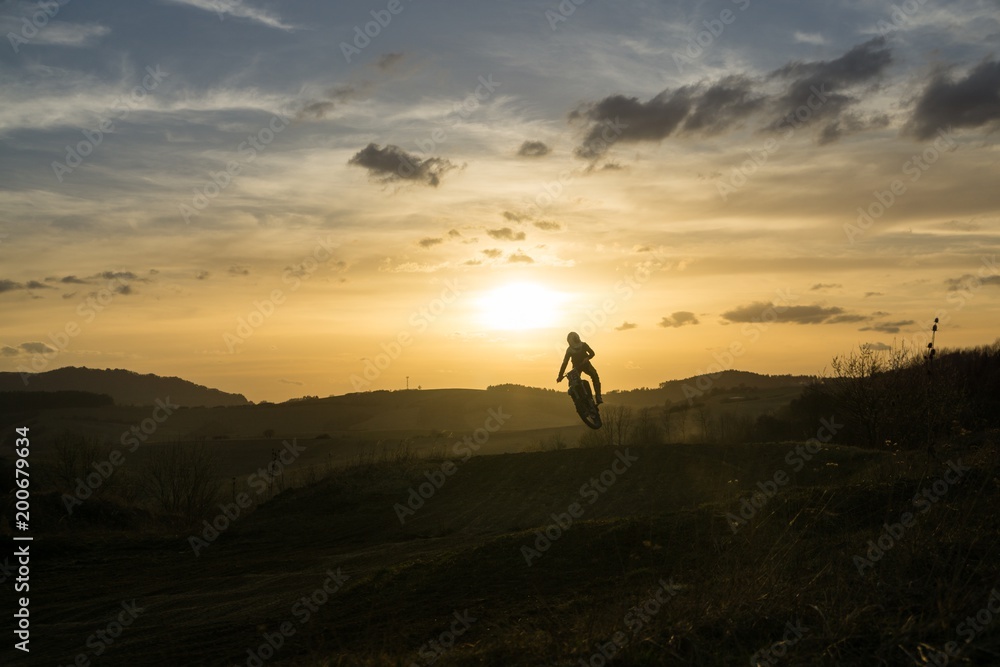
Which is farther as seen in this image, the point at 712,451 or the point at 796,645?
the point at 712,451

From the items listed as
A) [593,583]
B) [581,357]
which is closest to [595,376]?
[581,357]

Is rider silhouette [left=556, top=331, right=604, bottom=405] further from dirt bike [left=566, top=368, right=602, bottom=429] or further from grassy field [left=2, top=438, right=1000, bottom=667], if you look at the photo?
grassy field [left=2, top=438, right=1000, bottom=667]

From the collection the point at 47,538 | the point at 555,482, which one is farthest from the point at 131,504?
the point at 555,482

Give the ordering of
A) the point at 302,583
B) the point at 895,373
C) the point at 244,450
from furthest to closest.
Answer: the point at 244,450 → the point at 895,373 → the point at 302,583

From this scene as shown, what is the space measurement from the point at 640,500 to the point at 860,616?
14.2m

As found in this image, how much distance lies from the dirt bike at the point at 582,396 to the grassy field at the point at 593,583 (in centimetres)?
209

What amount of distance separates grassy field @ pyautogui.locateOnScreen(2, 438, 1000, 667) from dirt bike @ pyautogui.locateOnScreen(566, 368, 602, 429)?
209 centimetres

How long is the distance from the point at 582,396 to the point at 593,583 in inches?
464

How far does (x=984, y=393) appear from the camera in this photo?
35844 mm

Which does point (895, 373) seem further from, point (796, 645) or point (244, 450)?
point (244, 450)

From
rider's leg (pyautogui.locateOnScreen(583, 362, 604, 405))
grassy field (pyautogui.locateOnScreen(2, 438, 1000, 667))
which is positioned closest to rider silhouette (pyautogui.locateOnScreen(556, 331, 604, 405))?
rider's leg (pyautogui.locateOnScreen(583, 362, 604, 405))

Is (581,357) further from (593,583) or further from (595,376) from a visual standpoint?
(593,583)

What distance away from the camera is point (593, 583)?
991 cm

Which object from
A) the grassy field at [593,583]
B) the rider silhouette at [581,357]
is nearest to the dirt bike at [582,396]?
the rider silhouette at [581,357]
